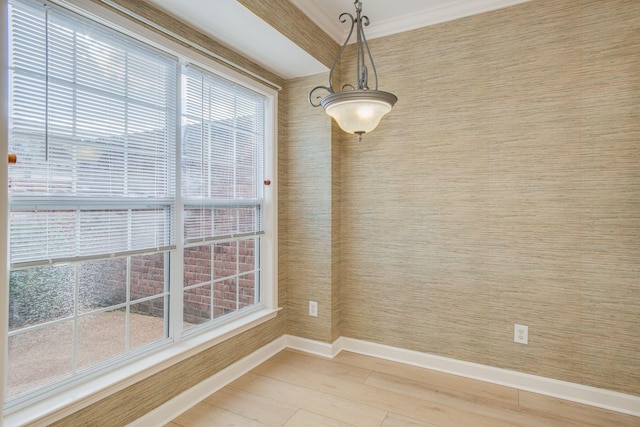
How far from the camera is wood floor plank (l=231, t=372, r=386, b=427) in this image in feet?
6.93

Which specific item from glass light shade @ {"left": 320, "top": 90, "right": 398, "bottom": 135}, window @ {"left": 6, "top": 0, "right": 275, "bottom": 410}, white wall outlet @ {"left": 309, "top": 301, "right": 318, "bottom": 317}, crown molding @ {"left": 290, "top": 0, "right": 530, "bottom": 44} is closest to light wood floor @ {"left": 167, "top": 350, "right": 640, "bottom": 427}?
white wall outlet @ {"left": 309, "top": 301, "right": 318, "bottom": 317}

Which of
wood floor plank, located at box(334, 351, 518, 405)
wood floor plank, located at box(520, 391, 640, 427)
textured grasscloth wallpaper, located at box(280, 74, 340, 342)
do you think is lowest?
wood floor plank, located at box(520, 391, 640, 427)

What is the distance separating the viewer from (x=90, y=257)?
1737 mm

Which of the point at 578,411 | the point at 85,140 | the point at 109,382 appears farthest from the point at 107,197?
the point at 578,411

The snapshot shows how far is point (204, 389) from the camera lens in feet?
7.60

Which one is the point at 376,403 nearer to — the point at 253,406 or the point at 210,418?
the point at 253,406

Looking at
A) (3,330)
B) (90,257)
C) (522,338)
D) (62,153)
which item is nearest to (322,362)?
(522,338)

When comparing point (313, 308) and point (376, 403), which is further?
point (313, 308)

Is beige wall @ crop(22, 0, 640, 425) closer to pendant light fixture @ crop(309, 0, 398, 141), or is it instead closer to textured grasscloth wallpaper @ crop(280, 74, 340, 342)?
textured grasscloth wallpaper @ crop(280, 74, 340, 342)

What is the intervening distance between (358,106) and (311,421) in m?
1.87

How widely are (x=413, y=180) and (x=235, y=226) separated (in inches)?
59.9

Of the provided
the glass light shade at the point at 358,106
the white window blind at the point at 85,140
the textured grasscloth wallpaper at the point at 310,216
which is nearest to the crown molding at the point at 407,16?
the textured grasscloth wallpaper at the point at 310,216

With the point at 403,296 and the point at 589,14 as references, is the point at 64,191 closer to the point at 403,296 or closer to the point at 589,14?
the point at 403,296

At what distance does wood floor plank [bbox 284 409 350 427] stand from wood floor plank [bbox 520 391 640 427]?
1.28 meters
